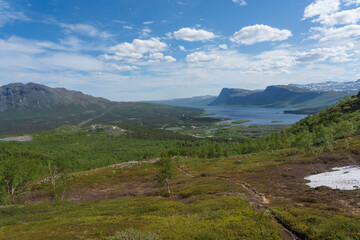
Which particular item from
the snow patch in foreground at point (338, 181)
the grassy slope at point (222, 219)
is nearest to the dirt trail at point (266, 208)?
the grassy slope at point (222, 219)

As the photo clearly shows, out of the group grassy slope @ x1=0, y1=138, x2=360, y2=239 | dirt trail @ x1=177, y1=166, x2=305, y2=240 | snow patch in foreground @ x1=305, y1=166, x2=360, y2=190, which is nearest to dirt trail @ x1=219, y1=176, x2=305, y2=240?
dirt trail @ x1=177, y1=166, x2=305, y2=240

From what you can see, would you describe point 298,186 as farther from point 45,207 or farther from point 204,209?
point 45,207

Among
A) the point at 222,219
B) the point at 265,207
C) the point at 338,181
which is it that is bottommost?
the point at 338,181

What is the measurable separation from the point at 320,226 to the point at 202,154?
5205 inches

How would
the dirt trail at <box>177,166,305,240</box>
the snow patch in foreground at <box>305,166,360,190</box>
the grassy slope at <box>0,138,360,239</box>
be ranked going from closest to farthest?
the grassy slope at <box>0,138,360,239</box>, the dirt trail at <box>177,166,305,240</box>, the snow patch in foreground at <box>305,166,360,190</box>

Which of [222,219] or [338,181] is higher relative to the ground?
[222,219]

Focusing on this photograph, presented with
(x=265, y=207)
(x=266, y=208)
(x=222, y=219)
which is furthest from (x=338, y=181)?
(x=222, y=219)

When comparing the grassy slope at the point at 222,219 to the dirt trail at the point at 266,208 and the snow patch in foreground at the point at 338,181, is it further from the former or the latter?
the snow patch in foreground at the point at 338,181

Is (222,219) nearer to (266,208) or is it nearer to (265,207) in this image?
(266,208)

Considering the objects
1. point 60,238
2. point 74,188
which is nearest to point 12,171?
point 74,188

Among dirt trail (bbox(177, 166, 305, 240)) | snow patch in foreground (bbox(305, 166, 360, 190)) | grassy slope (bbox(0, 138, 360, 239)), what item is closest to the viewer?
grassy slope (bbox(0, 138, 360, 239))

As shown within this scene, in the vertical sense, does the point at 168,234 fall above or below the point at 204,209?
above

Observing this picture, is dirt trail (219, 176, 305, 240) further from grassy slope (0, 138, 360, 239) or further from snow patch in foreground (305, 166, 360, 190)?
snow patch in foreground (305, 166, 360, 190)

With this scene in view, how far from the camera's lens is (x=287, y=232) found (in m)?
22.9
